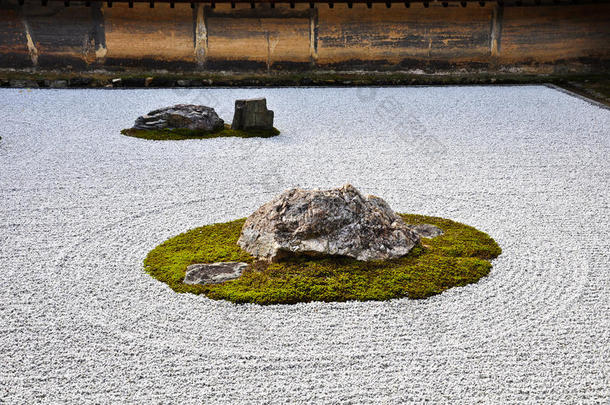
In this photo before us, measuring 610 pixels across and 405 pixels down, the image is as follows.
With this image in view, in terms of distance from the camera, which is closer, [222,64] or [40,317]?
[40,317]

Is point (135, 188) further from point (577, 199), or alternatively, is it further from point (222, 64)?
point (222, 64)

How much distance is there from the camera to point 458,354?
334 cm

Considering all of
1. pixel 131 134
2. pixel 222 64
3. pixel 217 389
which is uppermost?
pixel 222 64

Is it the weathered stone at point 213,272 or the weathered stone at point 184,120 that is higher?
the weathered stone at point 184,120

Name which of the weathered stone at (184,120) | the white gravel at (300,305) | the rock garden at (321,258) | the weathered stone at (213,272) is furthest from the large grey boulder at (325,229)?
the weathered stone at (184,120)

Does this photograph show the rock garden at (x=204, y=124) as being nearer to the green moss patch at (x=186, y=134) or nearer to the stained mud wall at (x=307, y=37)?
the green moss patch at (x=186, y=134)

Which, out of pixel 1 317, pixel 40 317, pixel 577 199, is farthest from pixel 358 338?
pixel 577 199

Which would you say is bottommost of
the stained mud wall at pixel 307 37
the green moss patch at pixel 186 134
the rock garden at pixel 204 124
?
the green moss patch at pixel 186 134

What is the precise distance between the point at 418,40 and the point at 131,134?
917 cm

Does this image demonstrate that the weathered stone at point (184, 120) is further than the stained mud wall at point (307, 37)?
No

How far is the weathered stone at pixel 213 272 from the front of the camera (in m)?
4.20

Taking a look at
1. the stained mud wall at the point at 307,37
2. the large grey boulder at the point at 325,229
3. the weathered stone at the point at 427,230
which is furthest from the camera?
the stained mud wall at the point at 307,37

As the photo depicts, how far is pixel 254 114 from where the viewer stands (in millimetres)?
9406

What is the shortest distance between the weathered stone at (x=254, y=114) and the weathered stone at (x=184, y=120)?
44 cm
